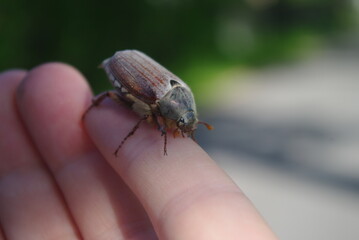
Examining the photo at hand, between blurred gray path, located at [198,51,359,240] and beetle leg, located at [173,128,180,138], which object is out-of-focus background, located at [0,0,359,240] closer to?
blurred gray path, located at [198,51,359,240]

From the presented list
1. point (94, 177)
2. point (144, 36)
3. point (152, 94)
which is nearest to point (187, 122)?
point (152, 94)

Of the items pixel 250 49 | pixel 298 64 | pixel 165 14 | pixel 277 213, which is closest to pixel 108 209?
pixel 277 213

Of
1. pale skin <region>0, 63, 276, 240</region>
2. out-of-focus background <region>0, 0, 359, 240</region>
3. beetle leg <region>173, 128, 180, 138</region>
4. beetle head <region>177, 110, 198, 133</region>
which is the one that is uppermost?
beetle head <region>177, 110, 198, 133</region>

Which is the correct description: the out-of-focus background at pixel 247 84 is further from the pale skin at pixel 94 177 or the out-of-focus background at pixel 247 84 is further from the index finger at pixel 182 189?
the index finger at pixel 182 189

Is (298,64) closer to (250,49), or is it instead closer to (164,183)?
(250,49)

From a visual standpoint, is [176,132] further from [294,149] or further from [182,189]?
[294,149]

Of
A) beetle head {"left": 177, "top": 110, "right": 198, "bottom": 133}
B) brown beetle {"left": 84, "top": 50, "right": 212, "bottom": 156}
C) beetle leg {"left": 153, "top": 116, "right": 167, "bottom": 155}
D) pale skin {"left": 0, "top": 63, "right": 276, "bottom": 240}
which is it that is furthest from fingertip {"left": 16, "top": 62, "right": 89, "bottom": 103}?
beetle head {"left": 177, "top": 110, "right": 198, "bottom": 133}
